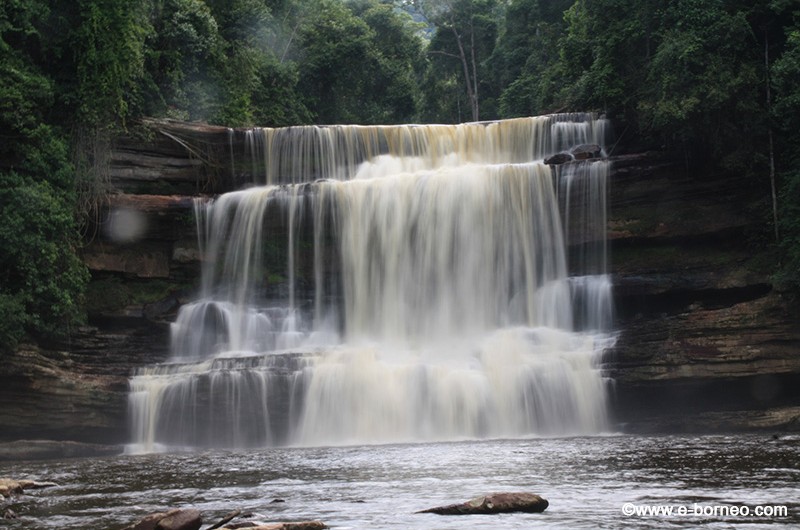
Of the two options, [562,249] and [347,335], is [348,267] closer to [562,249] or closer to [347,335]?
[347,335]

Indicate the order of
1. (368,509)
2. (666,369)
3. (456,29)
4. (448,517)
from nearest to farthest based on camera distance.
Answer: (448,517) < (368,509) < (666,369) < (456,29)

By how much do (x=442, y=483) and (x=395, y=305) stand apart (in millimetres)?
14142

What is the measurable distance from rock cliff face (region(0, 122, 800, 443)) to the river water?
3031 millimetres

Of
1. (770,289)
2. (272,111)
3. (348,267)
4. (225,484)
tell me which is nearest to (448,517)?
(225,484)

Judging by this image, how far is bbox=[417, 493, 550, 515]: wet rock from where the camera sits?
883 cm

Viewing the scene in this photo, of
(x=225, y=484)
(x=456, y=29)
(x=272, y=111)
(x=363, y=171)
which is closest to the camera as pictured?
(x=225, y=484)

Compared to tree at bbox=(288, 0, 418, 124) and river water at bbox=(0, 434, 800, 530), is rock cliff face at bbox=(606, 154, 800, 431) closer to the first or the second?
river water at bbox=(0, 434, 800, 530)

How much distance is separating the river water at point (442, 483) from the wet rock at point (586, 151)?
11197 mm

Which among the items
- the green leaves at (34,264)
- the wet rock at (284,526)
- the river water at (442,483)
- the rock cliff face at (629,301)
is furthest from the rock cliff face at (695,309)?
the wet rock at (284,526)

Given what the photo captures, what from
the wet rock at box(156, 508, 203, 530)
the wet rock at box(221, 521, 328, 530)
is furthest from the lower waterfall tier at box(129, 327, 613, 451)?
the wet rock at box(156, 508, 203, 530)

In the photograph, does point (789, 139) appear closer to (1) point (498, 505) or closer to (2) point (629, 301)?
(2) point (629, 301)

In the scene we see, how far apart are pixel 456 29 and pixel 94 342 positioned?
3316 centimetres

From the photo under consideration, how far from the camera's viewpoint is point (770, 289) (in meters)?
22.3

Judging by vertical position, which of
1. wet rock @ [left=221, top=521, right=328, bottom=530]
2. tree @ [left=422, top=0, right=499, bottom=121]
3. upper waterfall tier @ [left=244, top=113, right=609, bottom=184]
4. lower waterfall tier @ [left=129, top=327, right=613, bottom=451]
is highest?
tree @ [left=422, top=0, right=499, bottom=121]
